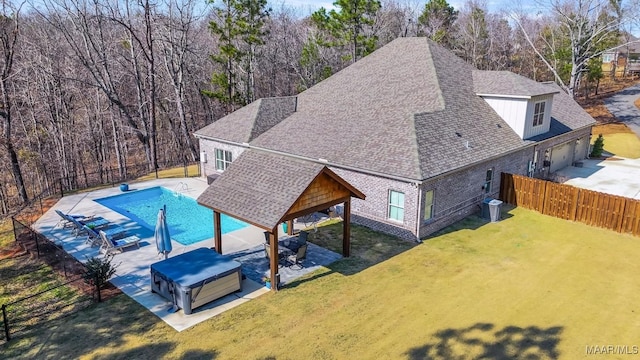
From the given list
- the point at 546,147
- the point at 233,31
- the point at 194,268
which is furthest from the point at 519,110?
the point at 233,31

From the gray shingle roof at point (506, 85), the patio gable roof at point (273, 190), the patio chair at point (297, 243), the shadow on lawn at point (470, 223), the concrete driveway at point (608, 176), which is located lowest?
the shadow on lawn at point (470, 223)

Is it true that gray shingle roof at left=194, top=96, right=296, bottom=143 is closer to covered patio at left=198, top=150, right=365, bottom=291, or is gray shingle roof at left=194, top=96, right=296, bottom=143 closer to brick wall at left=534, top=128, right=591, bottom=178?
covered patio at left=198, top=150, right=365, bottom=291

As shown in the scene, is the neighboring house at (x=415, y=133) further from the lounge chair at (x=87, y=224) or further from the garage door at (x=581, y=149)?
the lounge chair at (x=87, y=224)

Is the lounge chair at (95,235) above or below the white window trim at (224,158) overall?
below

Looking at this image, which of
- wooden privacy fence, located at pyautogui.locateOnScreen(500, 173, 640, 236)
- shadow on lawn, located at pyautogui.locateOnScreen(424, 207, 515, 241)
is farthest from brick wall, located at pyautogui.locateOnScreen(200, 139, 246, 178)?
wooden privacy fence, located at pyautogui.locateOnScreen(500, 173, 640, 236)

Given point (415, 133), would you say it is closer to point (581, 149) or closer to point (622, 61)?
point (581, 149)

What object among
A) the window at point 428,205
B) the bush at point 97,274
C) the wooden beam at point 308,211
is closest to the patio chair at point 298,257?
the wooden beam at point 308,211

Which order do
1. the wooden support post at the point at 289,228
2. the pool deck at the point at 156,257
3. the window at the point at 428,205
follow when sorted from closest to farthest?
the pool deck at the point at 156,257 < the window at the point at 428,205 < the wooden support post at the point at 289,228
